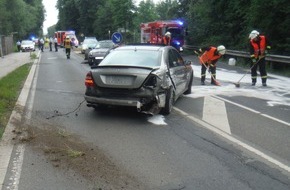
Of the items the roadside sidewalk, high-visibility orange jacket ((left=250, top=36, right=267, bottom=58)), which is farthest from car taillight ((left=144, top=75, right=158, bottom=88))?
the roadside sidewalk

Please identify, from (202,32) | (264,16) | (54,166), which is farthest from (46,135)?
(202,32)

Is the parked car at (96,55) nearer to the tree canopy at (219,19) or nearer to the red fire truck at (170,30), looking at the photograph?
the tree canopy at (219,19)

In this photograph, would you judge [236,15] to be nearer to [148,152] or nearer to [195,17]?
[195,17]

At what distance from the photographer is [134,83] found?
784 centimetres

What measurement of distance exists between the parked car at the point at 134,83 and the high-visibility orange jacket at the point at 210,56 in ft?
16.0

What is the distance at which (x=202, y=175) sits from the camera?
4.98 metres

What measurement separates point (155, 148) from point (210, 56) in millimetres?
8011

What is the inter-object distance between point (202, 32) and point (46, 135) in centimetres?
2786

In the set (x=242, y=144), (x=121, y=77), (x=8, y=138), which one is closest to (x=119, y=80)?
(x=121, y=77)

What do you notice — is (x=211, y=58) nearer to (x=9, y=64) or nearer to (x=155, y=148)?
(x=155, y=148)

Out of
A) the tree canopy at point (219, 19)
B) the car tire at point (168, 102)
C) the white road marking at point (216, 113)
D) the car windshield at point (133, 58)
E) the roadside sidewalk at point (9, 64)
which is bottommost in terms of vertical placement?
the roadside sidewalk at point (9, 64)

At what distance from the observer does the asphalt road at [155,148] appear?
4801 mm

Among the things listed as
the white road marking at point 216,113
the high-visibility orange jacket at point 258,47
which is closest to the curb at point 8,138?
the white road marking at point 216,113

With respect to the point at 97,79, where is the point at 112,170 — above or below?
below
